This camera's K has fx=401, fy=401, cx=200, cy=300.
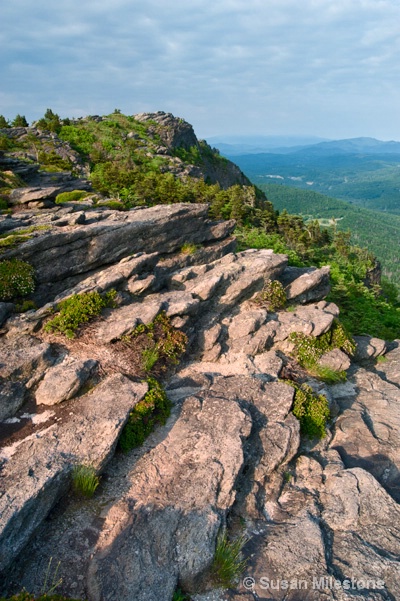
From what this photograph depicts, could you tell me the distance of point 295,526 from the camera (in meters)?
9.72

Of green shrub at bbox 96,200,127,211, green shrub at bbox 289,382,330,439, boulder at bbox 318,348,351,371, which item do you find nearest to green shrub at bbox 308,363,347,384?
boulder at bbox 318,348,351,371

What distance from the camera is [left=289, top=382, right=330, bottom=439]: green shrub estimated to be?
13.0 m

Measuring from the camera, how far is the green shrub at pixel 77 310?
1418 centimetres

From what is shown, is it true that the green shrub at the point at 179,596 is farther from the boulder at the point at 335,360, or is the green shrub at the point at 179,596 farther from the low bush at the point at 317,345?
the boulder at the point at 335,360

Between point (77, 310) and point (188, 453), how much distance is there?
6905mm

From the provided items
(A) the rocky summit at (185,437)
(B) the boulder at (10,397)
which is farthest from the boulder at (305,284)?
(B) the boulder at (10,397)

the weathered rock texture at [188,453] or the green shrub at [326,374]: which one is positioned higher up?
the weathered rock texture at [188,453]

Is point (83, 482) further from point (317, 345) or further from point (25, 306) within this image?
point (317, 345)

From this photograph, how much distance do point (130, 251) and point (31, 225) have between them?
5005 mm

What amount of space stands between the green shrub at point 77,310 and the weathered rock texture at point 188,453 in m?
0.39

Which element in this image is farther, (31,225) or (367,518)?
(31,225)

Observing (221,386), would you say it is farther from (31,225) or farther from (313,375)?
(31,225)

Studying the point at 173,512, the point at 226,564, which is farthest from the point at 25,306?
the point at 226,564

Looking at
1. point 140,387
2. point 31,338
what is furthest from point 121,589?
point 31,338
